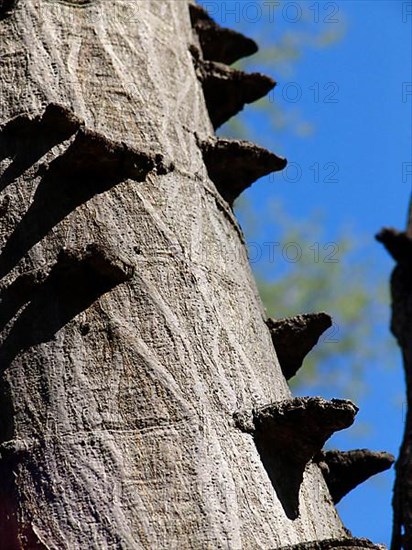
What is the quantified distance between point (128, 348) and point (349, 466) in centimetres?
69

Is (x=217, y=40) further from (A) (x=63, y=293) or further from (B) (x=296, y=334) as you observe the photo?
(A) (x=63, y=293)

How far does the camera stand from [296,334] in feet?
8.46

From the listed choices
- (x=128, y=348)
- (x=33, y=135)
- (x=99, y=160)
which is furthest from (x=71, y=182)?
(x=128, y=348)

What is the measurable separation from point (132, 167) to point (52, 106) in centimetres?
21

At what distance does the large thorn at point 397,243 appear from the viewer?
4727 millimetres

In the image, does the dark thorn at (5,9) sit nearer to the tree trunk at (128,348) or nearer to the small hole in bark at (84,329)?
the tree trunk at (128,348)

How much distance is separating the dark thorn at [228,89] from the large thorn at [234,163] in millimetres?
514

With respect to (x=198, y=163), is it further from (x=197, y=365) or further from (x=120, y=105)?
(x=197, y=365)

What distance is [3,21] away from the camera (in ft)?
9.26

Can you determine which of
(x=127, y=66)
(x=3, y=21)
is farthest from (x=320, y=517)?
(x=3, y=21)

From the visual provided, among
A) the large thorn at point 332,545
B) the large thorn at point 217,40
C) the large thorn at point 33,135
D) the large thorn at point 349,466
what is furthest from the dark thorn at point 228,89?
the large thorn at point 332,545

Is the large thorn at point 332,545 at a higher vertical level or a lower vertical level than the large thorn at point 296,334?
lower

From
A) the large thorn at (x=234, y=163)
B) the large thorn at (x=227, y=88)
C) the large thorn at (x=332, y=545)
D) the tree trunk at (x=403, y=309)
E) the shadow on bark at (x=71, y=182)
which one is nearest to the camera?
the large thorn at (x=332, y=545)

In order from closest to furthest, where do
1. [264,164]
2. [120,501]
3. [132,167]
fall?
1. [120,501]
2. [132,167]
3. [264,164]
